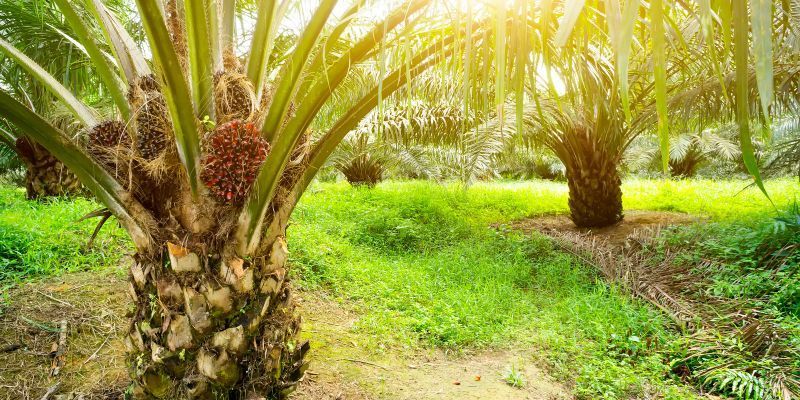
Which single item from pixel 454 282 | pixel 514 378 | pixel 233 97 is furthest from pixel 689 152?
pixel 233 97

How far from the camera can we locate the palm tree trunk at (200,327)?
77.9 inches

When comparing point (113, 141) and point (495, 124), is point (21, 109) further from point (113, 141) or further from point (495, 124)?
point (495, 124)

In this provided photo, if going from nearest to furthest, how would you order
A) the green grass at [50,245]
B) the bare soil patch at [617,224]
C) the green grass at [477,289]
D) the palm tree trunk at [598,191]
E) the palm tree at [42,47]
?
the green grass at [477,289] < the green grass at [50,245] < the palm tree at [42,47] < the bare soil patch at [617,224] < the palm tree trunk at [598,191]

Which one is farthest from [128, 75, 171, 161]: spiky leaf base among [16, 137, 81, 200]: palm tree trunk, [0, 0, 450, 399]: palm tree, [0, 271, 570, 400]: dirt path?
[16, 137, 81, 200]: palm tree trunk

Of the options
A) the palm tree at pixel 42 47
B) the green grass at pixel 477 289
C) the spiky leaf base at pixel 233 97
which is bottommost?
the green grass at pixel 477 289

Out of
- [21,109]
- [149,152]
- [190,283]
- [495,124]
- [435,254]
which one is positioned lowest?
[435,254]

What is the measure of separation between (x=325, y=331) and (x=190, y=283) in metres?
A: 1.60

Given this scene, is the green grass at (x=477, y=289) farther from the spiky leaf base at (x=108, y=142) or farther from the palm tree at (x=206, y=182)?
the spiky leaf base at (x=108, y=142)

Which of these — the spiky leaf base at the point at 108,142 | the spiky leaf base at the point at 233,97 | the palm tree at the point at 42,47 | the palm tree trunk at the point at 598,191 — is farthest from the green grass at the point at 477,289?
the palm tree at the point at 42,47

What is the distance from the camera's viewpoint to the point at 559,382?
278 cm

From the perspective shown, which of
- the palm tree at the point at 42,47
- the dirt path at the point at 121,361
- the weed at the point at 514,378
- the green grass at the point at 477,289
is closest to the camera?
the dirt path at the point at 121,361

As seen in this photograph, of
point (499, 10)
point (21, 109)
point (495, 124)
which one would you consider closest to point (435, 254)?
point (495, 124)

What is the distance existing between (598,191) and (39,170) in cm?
738

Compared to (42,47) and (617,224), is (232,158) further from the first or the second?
(617,224)
